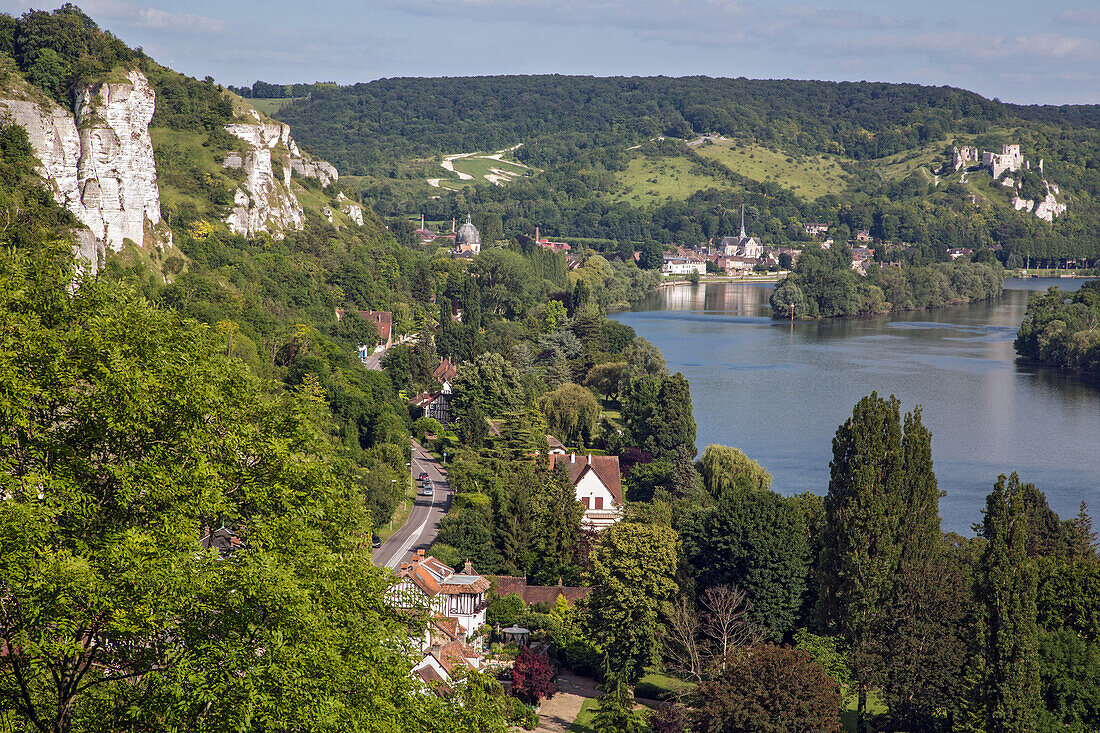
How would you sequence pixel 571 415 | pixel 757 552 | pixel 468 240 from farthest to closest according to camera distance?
1. pixel 468 240
2. pixel 571 415
3. pixel 757 552

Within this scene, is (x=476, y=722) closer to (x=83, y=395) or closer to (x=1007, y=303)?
(x=83, y=395)

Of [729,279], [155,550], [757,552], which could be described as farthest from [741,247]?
[155,550]

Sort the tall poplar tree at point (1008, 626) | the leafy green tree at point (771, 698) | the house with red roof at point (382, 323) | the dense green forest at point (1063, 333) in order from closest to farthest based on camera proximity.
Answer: the leafy green tree at point (771, 698), the tall poplar tree at point (1008, 626), the house with red roof at point (382, 323), the dense green forest at point (1063, 333)

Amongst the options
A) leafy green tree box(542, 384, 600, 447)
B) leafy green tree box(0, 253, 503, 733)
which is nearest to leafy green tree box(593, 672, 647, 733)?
leafy green tree box(0, 253, 503, 733)

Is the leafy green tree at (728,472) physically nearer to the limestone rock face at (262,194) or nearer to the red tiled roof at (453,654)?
the red tiled roof at (453,654)

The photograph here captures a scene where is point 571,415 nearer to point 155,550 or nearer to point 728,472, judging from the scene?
point 728,472

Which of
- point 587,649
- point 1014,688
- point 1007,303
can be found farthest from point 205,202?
point 1007,303

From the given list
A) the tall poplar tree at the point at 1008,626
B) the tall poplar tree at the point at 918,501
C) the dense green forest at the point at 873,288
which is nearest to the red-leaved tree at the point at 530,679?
the tall poplar tree at the point at 918,501
